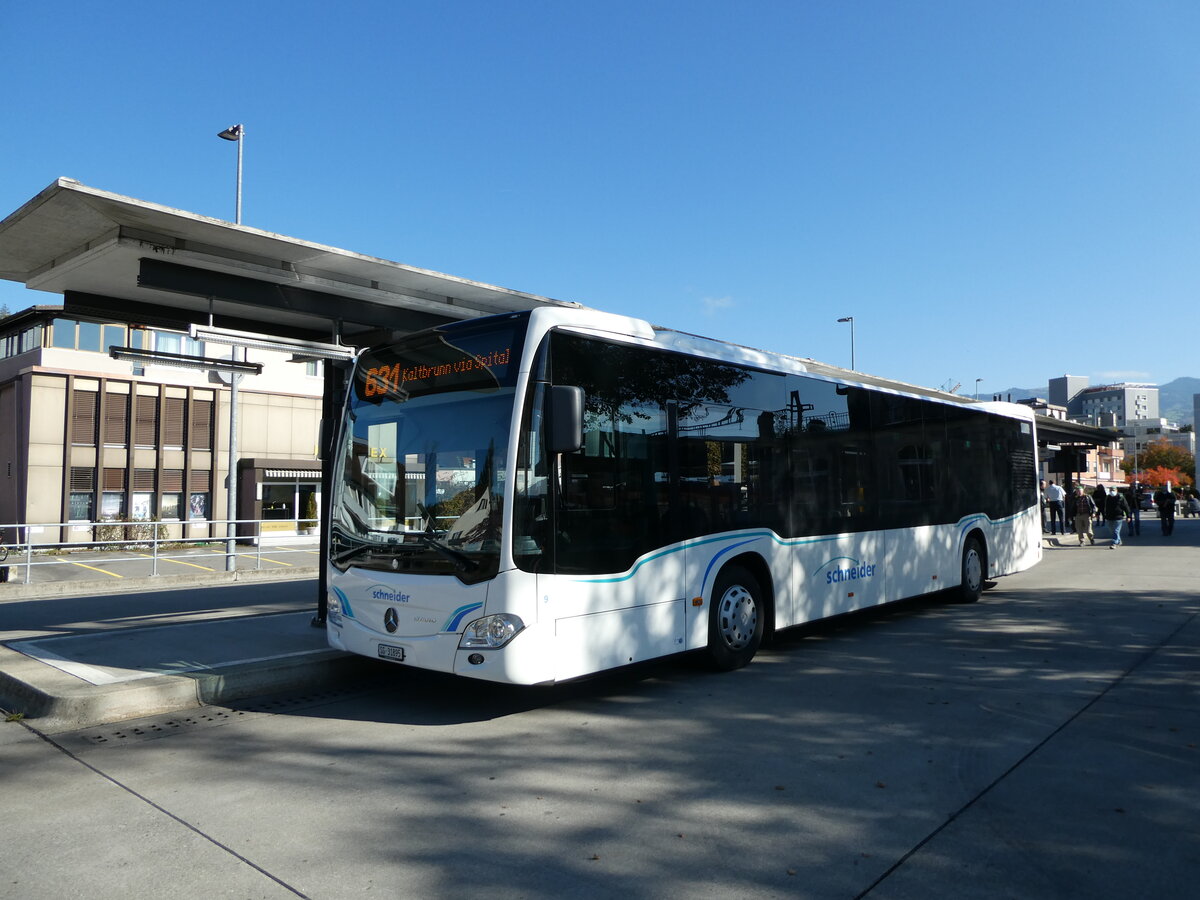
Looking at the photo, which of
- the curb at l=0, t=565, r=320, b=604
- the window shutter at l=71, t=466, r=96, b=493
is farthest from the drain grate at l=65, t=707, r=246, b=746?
the window shutter at l=71, t=466, r=96, b=493

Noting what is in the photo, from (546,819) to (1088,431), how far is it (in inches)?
1205

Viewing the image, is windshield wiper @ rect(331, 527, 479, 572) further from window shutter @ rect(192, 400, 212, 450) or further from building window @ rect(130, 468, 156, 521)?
window shutter @ rect(192, 400, 212, 450)

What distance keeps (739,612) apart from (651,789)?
335 cm

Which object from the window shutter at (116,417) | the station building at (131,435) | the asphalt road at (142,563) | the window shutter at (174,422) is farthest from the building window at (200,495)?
the asphalt road at (142,563)

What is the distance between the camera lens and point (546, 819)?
15.1 ft

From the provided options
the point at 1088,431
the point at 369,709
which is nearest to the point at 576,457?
the point at 369,709

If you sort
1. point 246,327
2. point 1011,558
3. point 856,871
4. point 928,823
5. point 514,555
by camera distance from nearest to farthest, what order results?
point 856,871, point 928,823, point 514,555, point 246,327, point 1011,558

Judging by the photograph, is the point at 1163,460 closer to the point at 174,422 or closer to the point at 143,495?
the point at 174,422

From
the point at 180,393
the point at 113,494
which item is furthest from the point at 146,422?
the point at 113,494

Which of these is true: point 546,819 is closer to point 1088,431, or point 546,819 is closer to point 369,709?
point 369,709

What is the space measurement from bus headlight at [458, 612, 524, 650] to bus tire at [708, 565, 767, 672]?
228cm

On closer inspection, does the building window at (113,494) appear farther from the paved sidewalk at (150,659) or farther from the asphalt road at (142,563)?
the paved sidewalk at (150,659)

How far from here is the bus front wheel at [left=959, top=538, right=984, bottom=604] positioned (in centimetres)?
1252

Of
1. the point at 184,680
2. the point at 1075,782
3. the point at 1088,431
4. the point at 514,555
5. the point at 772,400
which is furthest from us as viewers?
the point at 1088,431
